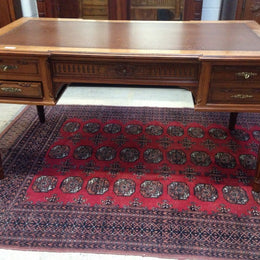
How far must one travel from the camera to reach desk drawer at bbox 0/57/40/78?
1.66 m

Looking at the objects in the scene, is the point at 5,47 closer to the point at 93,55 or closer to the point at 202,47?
Result: the point at 93,55

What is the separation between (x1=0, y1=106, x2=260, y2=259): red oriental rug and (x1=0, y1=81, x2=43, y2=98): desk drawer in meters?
0.57

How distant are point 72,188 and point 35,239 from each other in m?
0.41

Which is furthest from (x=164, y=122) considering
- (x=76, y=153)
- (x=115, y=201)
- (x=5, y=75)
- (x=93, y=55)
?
(x=5, y=75)

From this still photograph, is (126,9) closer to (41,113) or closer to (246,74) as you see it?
(41,113)

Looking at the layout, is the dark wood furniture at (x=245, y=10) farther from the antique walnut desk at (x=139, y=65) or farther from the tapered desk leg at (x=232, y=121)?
the antique walnut desk at (x=139, y=65)

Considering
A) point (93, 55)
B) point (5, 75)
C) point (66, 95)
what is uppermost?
point (93, 55)

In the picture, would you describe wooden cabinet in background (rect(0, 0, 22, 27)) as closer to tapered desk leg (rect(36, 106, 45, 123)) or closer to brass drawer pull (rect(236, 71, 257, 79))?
tapered desk leg (rect(36, 106, 45, 123))

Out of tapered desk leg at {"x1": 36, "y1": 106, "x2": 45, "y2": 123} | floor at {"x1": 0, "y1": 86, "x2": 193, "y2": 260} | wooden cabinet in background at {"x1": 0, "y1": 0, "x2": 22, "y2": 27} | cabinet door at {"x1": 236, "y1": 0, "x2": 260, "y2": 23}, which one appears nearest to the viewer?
tapered desk leg at {"x1": 36, "y1": 106, "x2": 45, "y2": 123}

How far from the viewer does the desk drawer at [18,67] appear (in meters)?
1.66

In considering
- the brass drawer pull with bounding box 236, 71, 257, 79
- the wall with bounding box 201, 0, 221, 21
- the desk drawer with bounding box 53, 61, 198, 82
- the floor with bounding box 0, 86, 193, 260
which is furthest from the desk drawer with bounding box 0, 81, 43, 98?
the wall with bounding box 201, 0, 221, 21

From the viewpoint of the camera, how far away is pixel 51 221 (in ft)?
5.55

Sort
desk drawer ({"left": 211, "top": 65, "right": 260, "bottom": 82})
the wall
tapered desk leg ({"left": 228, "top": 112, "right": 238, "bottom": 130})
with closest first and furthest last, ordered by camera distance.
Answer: desk drawer ({"left": 211, "top": 65, "right": 260, "bottom": 82})
tapered desk leg ({"left": 228, "top": 112, "right": 238, "bottom": 130})
the wall

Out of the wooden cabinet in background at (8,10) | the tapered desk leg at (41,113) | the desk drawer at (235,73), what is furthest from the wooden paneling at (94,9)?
the desk drawer at (235,73)
